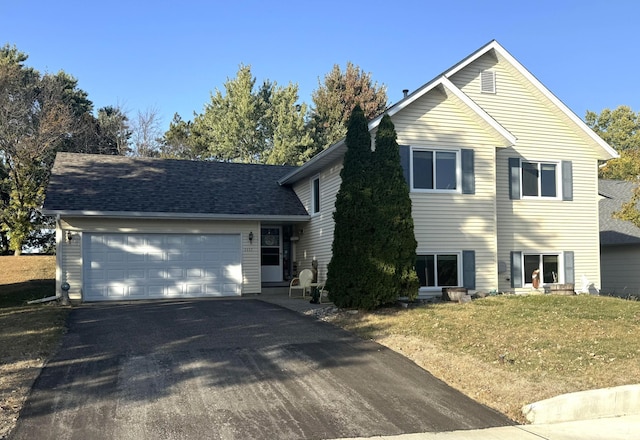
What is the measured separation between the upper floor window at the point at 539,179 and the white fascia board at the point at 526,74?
148cm

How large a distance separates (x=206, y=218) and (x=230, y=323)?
5.94 metres

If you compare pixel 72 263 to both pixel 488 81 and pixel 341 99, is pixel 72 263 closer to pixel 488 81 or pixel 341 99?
pixel 488 81

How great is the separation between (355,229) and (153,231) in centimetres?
702

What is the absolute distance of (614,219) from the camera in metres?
21.3

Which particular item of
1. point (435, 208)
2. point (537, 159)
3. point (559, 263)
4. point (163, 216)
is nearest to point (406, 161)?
point (435, 208)

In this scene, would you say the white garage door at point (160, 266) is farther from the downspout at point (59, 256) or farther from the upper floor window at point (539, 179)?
the upper floor window at point (539, 179)

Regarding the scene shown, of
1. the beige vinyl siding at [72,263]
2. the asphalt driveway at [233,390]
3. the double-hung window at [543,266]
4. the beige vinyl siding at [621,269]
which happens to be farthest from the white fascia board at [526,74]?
the beige vinyl siding at [72,263]

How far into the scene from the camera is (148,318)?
11.9 m

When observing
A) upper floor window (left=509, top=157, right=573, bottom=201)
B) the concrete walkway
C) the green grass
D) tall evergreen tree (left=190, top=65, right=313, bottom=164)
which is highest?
tall evergreen tree (left=190, top=65, right=313, bottom=164)

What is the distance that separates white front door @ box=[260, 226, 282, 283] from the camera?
19.5 metres

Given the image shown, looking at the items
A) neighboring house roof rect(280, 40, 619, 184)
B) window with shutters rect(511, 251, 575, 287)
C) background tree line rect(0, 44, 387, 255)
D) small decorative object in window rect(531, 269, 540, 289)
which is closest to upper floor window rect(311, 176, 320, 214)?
neighboring house roof rect(280, 40, 619, 184)

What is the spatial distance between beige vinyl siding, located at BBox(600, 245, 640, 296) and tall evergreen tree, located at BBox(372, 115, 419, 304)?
12222 millimetres

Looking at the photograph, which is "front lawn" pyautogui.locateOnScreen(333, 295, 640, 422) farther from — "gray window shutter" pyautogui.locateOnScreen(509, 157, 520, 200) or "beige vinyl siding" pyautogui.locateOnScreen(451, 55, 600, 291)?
"gray window shutter" pyautogui.locateOnScreen(509, 157, 520, 200)

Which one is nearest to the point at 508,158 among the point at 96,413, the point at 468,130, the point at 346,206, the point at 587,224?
the point at 468,130
